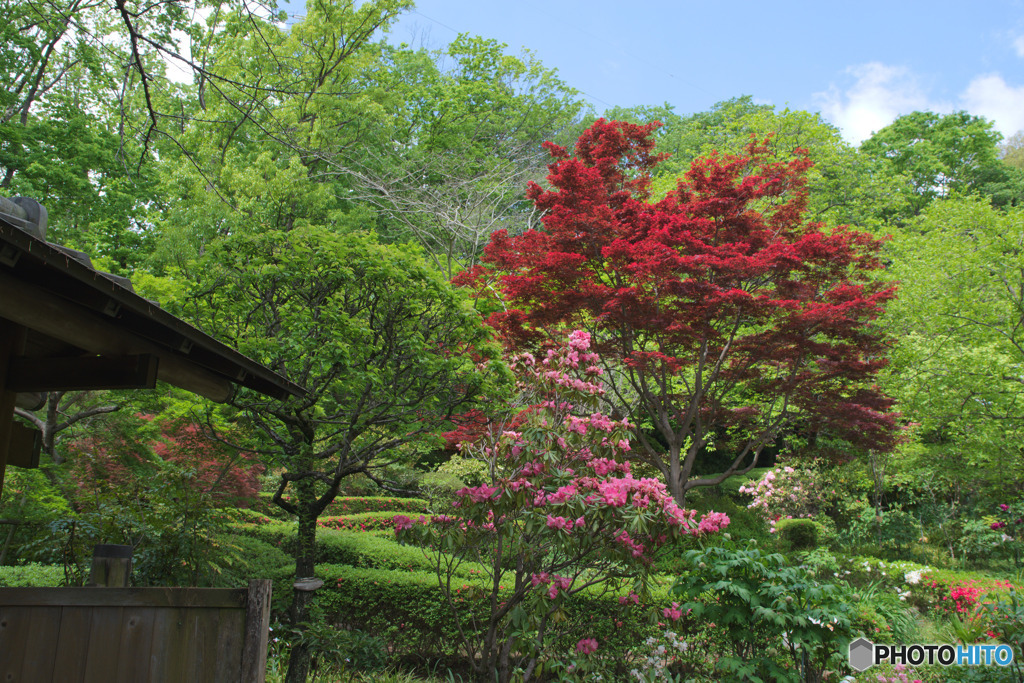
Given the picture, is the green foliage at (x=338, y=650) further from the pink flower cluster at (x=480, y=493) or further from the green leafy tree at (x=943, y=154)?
the green leafy tree at (x=943, y=154)

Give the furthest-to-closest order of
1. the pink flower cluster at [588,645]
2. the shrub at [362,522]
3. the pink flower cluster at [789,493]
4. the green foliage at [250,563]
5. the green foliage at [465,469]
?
1. the green foliage at [465,469]
2. the pink flower cluster at [789,493]
3. the shrub at [362,522]
4. the green foliage at [250,563]
5. the pink flower cluster at [588,645]

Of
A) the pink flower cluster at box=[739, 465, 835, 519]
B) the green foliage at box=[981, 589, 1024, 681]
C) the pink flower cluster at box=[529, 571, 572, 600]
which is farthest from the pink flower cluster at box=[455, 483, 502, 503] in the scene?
the pink flower cluster at box=[739, 465, 835, 519]

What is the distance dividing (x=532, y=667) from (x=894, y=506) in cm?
1111

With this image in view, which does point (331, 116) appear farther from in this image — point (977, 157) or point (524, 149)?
point (977, 157)

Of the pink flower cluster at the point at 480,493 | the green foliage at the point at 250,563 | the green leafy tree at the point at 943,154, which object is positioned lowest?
the green foliage at the point at 250,563

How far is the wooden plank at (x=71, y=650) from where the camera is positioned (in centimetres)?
264

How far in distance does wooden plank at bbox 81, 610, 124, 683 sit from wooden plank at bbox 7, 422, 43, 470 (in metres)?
1.81

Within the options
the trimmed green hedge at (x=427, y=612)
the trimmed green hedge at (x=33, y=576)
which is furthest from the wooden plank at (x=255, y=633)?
A: the trimmed green hedge at (x=33, y=576)

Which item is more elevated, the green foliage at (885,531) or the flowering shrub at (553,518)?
the flowering shrub at (553,518)

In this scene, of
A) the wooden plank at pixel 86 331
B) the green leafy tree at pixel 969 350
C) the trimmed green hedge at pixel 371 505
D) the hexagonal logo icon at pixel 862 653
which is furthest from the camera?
the trimmed green hedge at pixel 371 505

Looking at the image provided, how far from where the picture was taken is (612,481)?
439 centimetres

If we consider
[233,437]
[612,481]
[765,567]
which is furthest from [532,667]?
[233,437]

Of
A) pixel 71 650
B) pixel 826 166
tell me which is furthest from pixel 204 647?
pixel 826 166

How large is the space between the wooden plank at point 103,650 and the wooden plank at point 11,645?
10.4 inches
